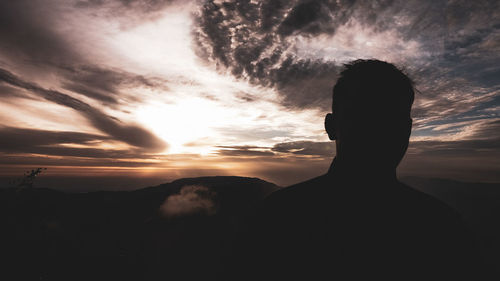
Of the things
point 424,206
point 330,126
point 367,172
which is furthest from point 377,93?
point 424,206

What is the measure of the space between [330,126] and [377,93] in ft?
1.69

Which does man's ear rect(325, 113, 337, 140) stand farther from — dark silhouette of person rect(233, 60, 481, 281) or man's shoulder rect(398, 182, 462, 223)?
man's shoulder rect(398, 182, 462, 223)

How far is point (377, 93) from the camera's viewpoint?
1.85m

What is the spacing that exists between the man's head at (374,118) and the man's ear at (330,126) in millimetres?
113

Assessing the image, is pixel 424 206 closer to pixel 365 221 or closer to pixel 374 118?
pixel 365 221

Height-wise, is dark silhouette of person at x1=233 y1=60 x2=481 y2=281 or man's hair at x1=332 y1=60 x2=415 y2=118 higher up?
man's hair at x1=332 y1=60 x2=415 y2=118

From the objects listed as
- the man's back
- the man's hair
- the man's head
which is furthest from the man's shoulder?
the man's hair

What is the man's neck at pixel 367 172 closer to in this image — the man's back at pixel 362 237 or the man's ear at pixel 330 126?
the man's back at pixel 362 237

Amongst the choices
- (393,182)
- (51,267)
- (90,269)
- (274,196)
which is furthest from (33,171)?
(90,269)

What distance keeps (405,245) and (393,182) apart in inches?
19.3

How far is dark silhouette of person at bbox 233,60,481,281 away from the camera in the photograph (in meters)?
1.60

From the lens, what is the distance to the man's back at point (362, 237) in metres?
1.58

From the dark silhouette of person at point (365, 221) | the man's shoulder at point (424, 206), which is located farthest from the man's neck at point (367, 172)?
the man's shoulder at point (424, 206)

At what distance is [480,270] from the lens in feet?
5.30
